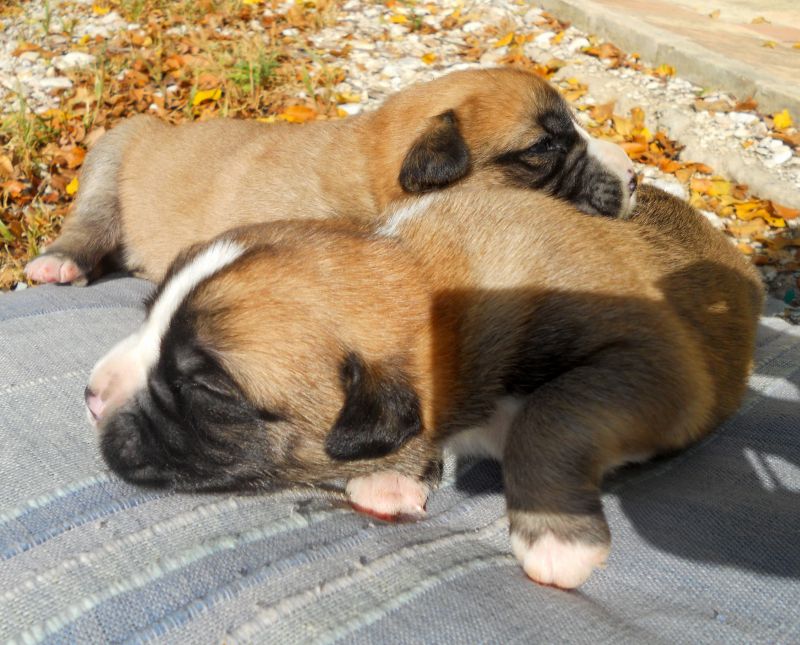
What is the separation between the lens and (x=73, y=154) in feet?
20.7

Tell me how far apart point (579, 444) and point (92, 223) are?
3.75 m

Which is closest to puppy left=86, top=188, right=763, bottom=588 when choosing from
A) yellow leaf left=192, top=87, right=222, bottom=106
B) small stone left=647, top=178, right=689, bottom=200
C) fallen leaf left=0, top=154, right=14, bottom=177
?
small stone left=647, top=178, right=689, bottom=200

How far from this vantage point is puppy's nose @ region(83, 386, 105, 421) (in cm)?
264

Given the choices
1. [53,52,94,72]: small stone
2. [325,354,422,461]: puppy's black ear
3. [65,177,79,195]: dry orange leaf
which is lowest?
[65,177,79,195]: dry orange leaf

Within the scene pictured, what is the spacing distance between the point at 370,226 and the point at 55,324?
5.18 feet

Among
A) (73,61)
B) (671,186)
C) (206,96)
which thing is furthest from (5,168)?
(671,186)

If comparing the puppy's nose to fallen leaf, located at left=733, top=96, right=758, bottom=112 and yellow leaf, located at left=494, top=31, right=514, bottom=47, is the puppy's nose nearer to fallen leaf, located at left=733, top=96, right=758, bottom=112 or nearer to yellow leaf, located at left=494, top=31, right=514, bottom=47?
fallen leaf, located at left=733, top=96, right=758, bottom=112

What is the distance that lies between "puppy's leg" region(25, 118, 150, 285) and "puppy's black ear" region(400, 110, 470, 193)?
83.5 inches

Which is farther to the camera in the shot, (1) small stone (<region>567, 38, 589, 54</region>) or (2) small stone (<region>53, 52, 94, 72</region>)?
(1) small stone (<region>567, 38, 589, 54</region>)

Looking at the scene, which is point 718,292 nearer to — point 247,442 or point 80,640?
point 247,442

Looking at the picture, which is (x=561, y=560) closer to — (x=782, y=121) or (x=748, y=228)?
(x=748, y=228)

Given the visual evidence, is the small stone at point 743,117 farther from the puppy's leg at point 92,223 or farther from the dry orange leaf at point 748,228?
the puppy's leg at point 92,223

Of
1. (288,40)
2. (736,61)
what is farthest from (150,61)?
(736,61)

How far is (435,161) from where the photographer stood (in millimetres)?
3926
